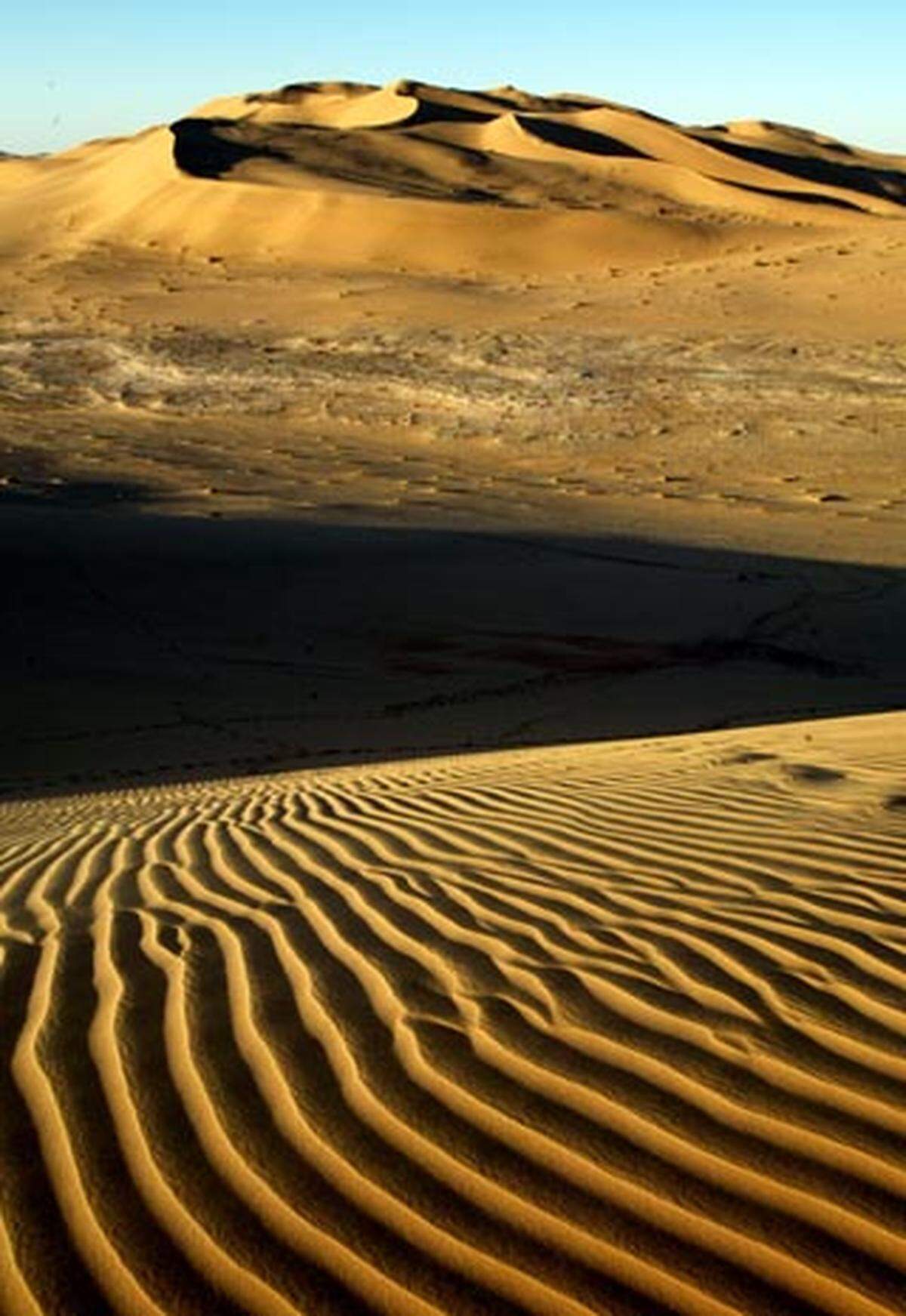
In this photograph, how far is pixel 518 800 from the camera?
25.8 ft

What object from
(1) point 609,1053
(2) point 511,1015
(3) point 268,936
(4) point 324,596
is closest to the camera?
(1) point 609,1053

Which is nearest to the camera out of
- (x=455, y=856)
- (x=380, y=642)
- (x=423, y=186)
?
(x=455, y=856)

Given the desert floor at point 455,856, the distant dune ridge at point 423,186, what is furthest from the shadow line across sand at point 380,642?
the distant dune ridge at point 423,186

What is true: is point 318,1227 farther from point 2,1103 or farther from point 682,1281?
point 2,1103

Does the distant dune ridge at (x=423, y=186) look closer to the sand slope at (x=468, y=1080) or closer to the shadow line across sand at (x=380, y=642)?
the shadow line across sand at (x=380, y=642)

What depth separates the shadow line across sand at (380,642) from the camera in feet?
43.3

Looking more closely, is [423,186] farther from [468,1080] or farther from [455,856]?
[468,1080]

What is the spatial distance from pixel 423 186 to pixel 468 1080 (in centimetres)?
4834

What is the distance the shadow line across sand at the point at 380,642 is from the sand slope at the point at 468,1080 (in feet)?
21.2

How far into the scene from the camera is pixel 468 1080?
368cm

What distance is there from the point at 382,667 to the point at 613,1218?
40.9ft

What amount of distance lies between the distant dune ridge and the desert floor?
49.0 feet

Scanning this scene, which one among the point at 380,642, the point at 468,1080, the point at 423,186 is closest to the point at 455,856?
the point at 468,1080

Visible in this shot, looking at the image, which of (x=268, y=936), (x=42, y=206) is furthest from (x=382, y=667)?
(x=42, y=206)
